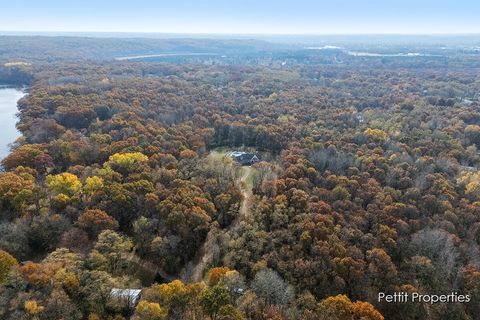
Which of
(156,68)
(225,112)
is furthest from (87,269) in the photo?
(156,68)

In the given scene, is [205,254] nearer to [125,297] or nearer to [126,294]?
[126,294]

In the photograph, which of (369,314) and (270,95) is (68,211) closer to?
(369,314)

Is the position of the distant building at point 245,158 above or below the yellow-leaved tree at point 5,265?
below

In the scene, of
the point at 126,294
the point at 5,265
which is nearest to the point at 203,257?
the point at 126,294

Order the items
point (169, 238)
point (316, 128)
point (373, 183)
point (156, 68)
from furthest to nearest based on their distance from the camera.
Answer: point (156, 68) → point (316, 128) → point (373, 183) → point (169, 238)

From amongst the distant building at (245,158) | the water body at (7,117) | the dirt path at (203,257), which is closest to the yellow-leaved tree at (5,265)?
the dirt path at (203,257)

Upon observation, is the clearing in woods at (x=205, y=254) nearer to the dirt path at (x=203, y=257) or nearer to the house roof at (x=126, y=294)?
the dirt path at (x=203, y=257)
